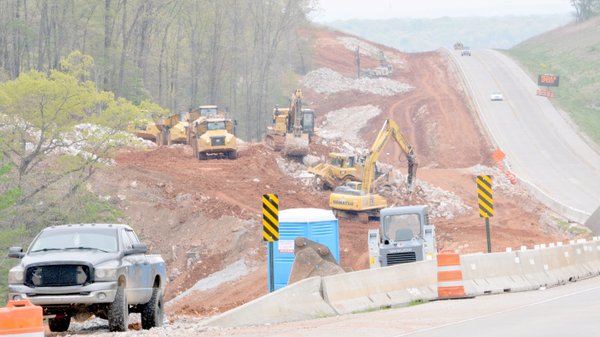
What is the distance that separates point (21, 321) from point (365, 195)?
3644cm

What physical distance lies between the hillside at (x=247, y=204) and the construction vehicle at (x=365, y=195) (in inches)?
25.4

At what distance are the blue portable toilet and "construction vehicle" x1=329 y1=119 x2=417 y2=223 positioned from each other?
1648 centimetres

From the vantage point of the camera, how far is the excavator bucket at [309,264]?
24188 mm

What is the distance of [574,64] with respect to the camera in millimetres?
128000

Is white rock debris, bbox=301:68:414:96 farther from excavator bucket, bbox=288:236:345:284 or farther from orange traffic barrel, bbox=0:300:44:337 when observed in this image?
orange traffic barrel, bbox=0:300:44:337

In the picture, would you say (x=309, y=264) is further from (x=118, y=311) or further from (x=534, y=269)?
(x=118, y=311)

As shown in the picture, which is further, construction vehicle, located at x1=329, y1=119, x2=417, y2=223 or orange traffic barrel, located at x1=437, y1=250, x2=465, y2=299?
construction vehicle, located at x1=329, y1=119, x2=417, y2=223

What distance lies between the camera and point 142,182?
53.6 m

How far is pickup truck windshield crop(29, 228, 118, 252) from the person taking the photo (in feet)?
61.7

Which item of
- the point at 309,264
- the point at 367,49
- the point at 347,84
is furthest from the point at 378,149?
the point at 367,49

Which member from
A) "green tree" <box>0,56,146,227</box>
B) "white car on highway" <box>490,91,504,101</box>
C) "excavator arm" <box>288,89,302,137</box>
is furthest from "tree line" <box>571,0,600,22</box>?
"green tree" <box>0,56,146,227</box>

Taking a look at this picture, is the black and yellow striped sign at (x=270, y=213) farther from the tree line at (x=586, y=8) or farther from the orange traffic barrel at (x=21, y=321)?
the tree line at (x=586, y=8)

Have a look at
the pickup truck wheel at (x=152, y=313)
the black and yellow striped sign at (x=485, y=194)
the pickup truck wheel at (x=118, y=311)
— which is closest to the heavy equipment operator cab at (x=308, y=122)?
the black and yellow striped sign at (x=485, y=194)

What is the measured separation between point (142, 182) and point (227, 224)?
8742 millimetres
